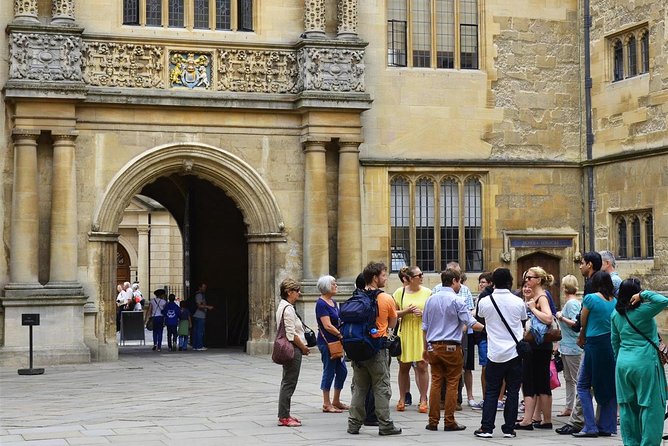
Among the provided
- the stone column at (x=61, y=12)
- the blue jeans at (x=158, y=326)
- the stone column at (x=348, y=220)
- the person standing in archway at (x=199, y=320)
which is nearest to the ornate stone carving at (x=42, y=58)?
the stone column at (x=61, y=12)

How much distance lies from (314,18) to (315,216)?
4.11 meters

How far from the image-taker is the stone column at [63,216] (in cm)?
2241

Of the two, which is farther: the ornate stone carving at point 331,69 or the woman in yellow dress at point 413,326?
the ornate stone carving at point 331,69

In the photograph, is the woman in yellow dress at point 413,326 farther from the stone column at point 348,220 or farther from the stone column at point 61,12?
the stone column at point 61,12

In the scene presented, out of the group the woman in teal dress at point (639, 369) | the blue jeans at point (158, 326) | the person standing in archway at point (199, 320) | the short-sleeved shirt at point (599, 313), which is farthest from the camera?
the blue jeans at point (158, 326)

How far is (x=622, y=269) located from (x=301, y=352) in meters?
13.5

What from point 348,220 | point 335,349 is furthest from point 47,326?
point 335,349

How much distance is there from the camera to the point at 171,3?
24094mm

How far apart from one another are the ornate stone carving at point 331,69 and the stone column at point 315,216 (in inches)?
47.8

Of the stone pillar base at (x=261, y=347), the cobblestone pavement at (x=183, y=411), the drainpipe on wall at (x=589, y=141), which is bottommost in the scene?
the cobblestone pavement at (x=183, y=411)

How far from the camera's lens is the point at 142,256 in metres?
46.4

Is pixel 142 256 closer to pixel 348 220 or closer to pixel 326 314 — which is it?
pixel 348 220

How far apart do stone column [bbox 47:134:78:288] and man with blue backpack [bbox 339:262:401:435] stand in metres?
11.1

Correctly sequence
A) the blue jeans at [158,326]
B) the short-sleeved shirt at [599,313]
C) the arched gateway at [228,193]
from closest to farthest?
the short-sleeved shirt at [599,313] < the arched gateway at [228,193] < the blue jeans at [158,326]
